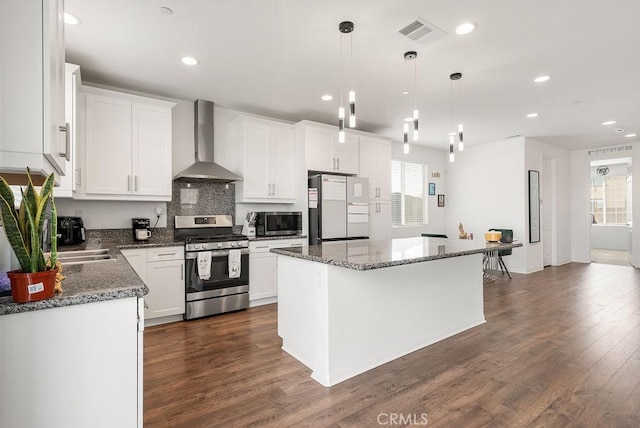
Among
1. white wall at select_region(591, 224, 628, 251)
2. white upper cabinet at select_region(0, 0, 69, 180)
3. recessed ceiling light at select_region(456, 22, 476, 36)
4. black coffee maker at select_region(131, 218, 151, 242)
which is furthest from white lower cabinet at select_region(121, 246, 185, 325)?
white wall at select_region(591, 224, 628, 251)

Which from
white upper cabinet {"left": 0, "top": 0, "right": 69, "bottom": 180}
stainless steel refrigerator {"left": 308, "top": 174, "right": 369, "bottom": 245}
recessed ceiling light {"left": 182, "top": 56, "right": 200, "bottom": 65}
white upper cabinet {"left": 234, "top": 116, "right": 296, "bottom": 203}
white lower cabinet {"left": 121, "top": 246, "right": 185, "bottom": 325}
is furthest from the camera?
stainless steel refrigerator {"left": 308, "top": 174, "right": 369, "bottom": 245}

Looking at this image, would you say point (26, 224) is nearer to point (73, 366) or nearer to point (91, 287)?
point (91, 287)

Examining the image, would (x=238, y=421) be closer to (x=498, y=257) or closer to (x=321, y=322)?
(x=321, y=322)

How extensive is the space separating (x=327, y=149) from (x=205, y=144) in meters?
1.70

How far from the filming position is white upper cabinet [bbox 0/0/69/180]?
1.13 metres

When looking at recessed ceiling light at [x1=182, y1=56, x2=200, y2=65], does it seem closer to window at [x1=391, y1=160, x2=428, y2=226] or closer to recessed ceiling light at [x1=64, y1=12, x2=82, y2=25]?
recessed ceiling light at [x1=64, y1=12, x2=82, y2=25]

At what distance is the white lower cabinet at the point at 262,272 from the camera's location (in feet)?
13.8

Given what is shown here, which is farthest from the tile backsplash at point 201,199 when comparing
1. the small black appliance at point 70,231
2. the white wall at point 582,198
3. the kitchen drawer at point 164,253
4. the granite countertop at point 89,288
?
the white wall at point 582,198

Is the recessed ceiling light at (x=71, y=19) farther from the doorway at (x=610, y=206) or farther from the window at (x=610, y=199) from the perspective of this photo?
the window at (x=610, y=199)

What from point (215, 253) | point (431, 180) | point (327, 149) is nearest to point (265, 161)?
point (327, 149)

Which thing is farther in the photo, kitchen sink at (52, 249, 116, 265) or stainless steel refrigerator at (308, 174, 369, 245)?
stainless steel refrigerator at (308, 174, 369, 245)

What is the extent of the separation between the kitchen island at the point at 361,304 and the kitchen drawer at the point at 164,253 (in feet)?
4.66

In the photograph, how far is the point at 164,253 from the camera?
3604 millimetres

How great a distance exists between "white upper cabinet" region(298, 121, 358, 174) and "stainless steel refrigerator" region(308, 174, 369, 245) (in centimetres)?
18
